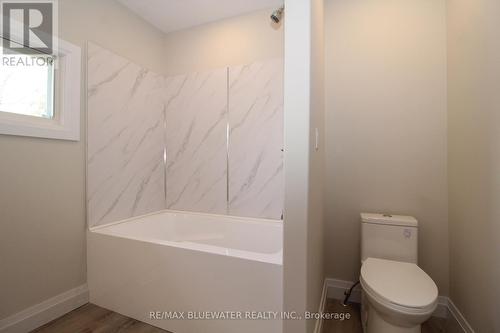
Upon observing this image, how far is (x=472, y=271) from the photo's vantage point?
4.47 ft

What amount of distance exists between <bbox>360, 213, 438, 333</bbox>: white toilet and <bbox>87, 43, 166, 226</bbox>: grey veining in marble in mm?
2036

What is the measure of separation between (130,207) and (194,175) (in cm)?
68

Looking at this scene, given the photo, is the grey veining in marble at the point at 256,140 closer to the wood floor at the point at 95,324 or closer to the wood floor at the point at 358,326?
the wood floor at the point at 358,326

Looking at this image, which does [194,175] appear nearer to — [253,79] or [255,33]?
[253,79]

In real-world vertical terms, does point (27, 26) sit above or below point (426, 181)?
above

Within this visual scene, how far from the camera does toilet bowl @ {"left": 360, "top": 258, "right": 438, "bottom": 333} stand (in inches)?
43.9

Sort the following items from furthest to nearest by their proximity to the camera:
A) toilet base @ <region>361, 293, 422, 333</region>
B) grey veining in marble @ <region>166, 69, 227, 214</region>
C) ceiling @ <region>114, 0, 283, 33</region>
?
grey veining in marble @ <region>166, 69, 227, 214</region> < ceiling @ <region>114, 0, 283, 33</region> < toilet base @ <region>361, 293, 422, 333</region>

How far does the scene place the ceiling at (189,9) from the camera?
2123 mm

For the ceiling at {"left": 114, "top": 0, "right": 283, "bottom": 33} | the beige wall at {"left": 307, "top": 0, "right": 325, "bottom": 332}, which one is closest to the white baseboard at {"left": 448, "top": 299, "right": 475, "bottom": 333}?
the beige wall at {"left": 307, "top": 0, "right": 325, "bottom": 332}

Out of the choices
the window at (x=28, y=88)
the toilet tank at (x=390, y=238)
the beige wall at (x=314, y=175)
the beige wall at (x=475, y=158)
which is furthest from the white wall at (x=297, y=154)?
the window at (x=28, y=88)

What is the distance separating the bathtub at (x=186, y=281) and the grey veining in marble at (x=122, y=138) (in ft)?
0.81

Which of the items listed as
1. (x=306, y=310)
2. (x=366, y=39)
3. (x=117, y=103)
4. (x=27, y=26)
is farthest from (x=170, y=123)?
(x=306, y=310)

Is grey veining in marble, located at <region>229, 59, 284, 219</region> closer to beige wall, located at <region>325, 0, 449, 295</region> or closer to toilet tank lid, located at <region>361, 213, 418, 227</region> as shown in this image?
beige wall, located at <region>325, 0, 449, 295</region>

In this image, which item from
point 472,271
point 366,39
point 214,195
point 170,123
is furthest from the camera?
point 170,123
